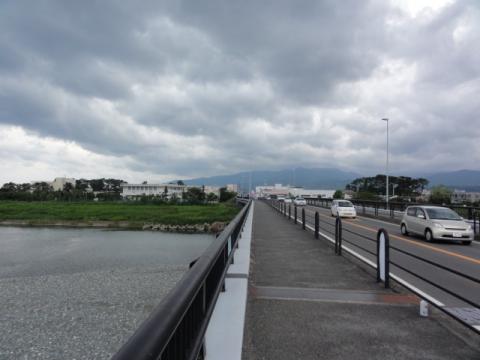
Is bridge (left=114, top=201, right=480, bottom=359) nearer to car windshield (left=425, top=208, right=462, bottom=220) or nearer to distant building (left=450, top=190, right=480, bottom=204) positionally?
car windshield (left=425, top=208, right=462, bottom=220)

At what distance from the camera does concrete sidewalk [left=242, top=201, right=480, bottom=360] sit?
3.79 meters

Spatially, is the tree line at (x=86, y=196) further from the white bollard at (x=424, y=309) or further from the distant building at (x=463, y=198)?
the white bollard at (x=424, y=309)

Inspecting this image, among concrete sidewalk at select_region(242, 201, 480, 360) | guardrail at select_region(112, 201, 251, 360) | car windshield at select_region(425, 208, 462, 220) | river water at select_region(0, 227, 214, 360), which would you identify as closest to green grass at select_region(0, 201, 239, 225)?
river water at select_region(0, 227, 214, 360)

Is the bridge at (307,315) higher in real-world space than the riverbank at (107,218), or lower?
higher

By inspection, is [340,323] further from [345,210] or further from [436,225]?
[345,210]

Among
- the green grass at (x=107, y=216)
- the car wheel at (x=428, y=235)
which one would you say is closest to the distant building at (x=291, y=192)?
the green grass at (x=107, y=216)

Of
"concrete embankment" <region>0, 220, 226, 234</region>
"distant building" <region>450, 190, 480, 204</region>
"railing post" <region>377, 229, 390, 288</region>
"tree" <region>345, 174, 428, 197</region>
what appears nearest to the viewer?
"railing post" <region>377, 229, 390, 288</region>

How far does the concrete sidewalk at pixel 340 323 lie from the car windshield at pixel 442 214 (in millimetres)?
9402

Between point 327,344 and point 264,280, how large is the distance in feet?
10.3

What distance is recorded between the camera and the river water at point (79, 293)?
37.2 ft

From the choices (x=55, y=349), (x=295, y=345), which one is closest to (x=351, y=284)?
(x=295, y=345)

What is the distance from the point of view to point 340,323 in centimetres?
460

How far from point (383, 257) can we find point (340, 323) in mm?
2415

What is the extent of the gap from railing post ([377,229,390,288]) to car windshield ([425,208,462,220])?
32.1ft
